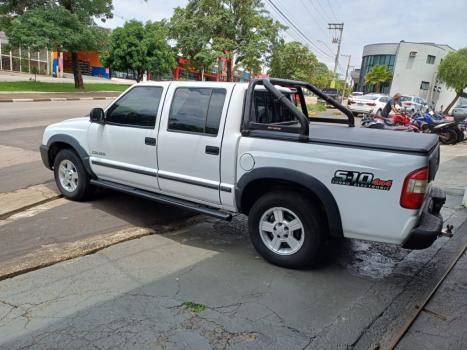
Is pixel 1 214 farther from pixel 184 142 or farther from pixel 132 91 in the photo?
pixel 184 142

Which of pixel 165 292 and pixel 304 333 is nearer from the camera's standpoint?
pixel 304 333

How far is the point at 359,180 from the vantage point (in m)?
3.44

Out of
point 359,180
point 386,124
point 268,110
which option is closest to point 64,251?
point 268,110

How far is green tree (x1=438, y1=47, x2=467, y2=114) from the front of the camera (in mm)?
48469

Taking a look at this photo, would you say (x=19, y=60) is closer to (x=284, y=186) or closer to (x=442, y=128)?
(x=442, y=128)

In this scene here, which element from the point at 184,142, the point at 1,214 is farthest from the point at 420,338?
the point at 1,214

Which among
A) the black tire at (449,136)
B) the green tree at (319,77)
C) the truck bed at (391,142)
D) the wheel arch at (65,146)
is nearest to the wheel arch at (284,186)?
the truck bed at (391,142)

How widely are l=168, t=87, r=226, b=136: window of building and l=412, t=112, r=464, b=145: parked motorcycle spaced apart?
510 inches

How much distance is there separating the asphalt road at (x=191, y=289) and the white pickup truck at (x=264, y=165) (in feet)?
1.44

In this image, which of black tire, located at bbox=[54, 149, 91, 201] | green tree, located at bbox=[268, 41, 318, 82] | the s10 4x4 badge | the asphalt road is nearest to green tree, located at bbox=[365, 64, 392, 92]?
green tree, located at bbox=[268, 41, 318, 82]

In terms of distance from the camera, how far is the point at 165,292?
136 inches

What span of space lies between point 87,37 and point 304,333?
25.9 m

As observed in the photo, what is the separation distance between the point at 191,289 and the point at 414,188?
2.04m

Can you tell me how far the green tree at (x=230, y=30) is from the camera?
27016mm
